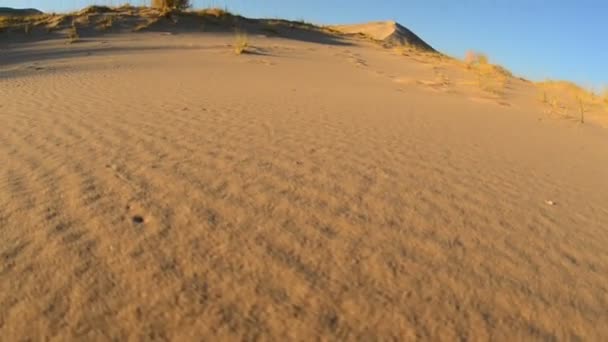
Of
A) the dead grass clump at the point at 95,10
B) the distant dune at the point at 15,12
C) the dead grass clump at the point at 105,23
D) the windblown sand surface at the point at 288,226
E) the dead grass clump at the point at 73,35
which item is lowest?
the distant dune at the point at 15,12

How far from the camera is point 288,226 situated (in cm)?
186

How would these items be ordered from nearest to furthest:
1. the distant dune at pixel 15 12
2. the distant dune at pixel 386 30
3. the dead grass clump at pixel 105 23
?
the dead grass clump at pixel 105 23 → the distant dune at pixel 15 12 → the distant dune at pixel 386 30

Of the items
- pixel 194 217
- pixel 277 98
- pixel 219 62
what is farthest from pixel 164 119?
pixel 219 62

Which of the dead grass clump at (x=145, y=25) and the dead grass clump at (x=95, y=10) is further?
the dead grass clump at (x=95, y=10)

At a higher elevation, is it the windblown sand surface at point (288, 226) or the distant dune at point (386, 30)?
the windblown sand surface at point (288, 226)

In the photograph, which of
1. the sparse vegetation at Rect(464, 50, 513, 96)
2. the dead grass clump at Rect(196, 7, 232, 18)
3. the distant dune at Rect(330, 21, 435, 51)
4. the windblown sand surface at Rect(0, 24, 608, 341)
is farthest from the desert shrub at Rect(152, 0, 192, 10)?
the distant dune at Rect(330, 21, 435, 51)

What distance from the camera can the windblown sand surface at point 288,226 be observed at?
133 centimetres

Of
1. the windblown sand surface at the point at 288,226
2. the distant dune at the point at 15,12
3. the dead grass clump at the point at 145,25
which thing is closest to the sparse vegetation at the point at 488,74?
the windblown sand surface at the point at 288,226

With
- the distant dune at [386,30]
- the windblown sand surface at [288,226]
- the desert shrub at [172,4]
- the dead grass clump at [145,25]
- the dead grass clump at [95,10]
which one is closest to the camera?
the windblown sand surface at [288,226]

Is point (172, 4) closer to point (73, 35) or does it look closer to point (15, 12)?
point (73, 35)

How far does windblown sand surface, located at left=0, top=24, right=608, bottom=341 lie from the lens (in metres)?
1.33

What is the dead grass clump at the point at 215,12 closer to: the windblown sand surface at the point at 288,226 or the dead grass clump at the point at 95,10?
the dead grass clump at the point at 95,10

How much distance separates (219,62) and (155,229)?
684 cm

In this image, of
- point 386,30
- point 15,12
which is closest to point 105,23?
point 15,12
